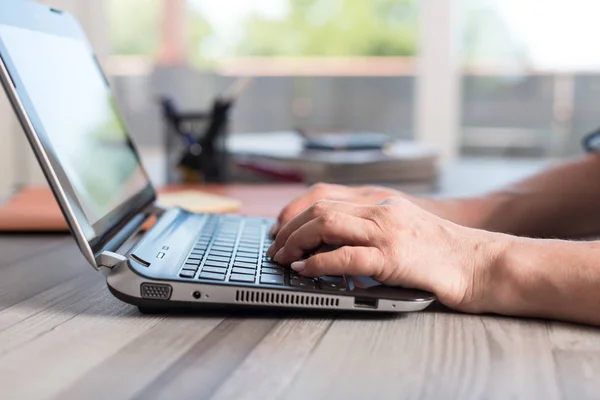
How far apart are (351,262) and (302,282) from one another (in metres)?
0.05

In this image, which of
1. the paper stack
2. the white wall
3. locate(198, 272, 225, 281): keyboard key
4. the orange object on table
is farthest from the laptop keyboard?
the white wall

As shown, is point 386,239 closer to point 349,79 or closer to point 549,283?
point 549,283

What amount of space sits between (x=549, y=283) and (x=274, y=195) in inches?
31.9

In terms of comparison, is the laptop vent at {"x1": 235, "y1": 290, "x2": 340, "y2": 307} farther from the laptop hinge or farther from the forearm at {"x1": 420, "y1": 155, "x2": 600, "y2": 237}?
the forearm at {"x1": 420, "y1": 155, "x2": 600, "y2": 237}

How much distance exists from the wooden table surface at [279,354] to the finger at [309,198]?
0.95 ft

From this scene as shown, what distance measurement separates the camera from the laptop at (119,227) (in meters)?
0.75

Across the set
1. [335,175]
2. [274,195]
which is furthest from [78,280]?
[335,175]

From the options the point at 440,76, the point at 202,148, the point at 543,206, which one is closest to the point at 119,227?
the point at 543,206

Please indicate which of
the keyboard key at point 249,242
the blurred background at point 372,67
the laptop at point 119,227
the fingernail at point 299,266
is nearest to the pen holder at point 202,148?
the blurred background at point 372,67

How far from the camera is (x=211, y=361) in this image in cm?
65

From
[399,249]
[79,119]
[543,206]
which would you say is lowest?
[543,206]

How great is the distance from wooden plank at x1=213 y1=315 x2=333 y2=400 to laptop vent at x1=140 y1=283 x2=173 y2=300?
105 millimetres

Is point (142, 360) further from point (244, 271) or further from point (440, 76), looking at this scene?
point (440, 76)

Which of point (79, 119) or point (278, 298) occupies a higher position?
point (79, 119)
